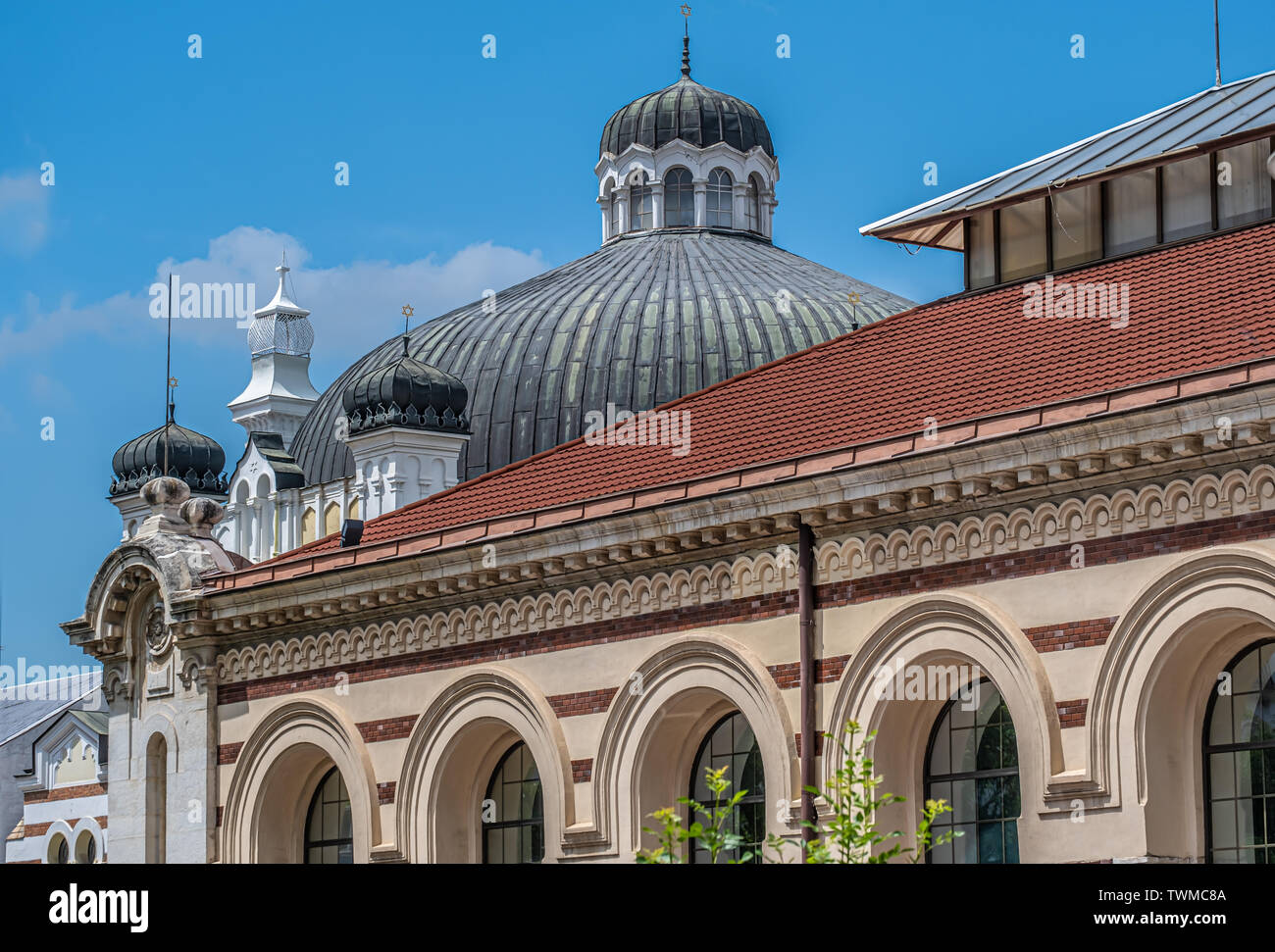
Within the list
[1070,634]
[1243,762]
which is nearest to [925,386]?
[1070,634]

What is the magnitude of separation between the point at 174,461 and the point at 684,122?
722 inches

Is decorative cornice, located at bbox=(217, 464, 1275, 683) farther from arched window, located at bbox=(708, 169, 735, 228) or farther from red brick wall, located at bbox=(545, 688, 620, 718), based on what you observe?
arched window, located at bbox=(708, 169, 735, 228)

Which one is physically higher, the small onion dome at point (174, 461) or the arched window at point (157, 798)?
the small onion dome at point (174, 461)

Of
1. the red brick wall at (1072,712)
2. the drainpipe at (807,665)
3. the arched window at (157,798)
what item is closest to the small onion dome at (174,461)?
the arched window at (157,798)

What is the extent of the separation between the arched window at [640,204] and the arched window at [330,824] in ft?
113

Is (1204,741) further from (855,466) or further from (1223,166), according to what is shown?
(1223,166)

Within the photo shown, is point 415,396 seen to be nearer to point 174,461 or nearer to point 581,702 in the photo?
point 174,461

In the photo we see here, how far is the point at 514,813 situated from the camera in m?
27.6

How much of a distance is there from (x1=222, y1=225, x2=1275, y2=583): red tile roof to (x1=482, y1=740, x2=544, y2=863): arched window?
9.27 feet

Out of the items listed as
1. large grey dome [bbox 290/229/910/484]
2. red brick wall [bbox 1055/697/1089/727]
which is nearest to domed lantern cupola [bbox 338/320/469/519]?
large grey dome [bbox 290/229/910/484]

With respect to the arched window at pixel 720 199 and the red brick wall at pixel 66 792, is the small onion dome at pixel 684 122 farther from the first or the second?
the red brick wall at pixel 66 792

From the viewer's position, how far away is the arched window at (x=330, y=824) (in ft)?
97.1

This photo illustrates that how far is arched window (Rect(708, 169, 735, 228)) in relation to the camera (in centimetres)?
6297

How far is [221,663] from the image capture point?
100 feet
